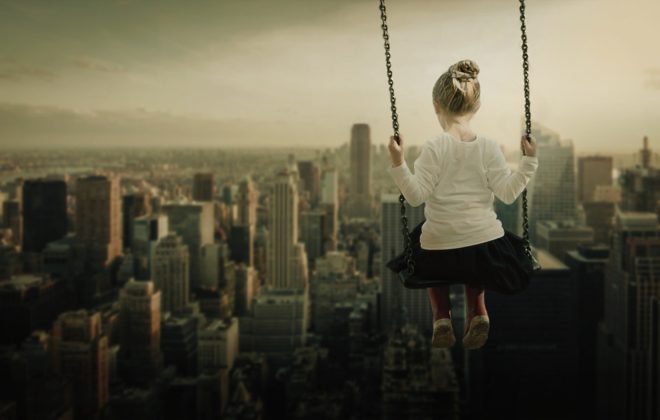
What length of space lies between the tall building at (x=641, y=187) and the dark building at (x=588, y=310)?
563 millimetres

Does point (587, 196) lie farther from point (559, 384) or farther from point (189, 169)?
point (189, 169)

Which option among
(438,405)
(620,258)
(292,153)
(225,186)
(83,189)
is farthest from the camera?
(225,186)

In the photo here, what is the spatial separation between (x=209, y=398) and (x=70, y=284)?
203 cm

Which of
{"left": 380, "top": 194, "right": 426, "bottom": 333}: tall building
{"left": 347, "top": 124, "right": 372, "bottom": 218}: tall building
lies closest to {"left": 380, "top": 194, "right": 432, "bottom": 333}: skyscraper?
{"left": 380, "top": 194, "right": 426, "bottom": 333}: tall building

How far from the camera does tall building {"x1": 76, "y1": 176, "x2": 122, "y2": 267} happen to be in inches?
297

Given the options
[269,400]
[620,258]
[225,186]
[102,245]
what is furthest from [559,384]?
[102,245]

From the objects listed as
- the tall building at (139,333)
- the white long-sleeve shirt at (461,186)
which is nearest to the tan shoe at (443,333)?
the white long-sleeve shirt at (461,186)

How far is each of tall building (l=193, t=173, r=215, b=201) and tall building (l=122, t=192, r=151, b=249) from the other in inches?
23.7

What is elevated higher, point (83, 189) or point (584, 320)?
point (83, 189)

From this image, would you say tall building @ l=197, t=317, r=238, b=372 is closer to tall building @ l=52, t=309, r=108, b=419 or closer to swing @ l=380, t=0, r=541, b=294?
tall building @ l=52, t=309, r=108, b=419

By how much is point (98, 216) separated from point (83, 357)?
2.12m

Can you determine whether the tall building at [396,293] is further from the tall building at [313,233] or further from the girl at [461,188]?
the girl at [461,188]

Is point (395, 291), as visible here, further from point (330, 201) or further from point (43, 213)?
point (43, 213)

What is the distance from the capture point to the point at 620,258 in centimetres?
677
